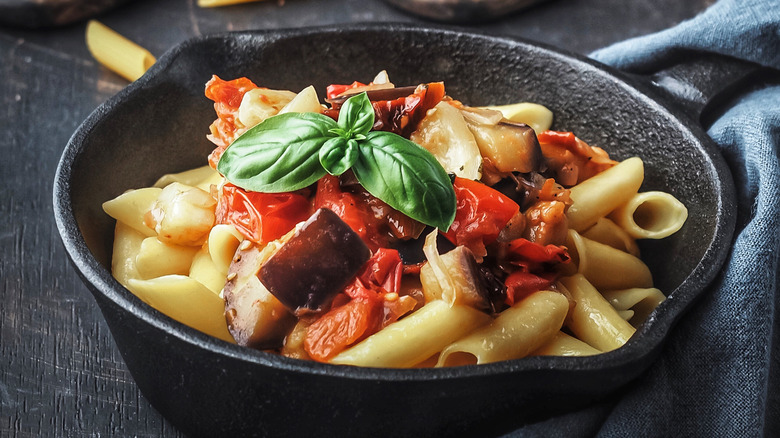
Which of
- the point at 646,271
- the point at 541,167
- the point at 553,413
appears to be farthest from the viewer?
the point at 646,271

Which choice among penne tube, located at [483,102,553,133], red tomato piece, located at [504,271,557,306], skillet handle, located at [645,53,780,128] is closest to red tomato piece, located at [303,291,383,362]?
red tomato piece, located at [504,271,557,306]

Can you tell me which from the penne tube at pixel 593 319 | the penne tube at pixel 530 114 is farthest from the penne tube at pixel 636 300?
the penne tube at pixel 530 114

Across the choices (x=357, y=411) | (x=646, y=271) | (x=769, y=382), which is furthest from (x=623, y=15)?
(x=357, y=411)

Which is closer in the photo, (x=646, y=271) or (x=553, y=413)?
(x=553, y=413)

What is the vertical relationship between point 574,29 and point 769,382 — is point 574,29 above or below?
above

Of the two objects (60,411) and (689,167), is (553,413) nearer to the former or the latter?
(689,167)

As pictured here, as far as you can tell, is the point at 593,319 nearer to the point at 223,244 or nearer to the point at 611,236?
the point at 611,236

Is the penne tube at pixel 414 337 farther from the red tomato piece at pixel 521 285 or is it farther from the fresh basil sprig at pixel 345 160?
the fresh basil sprig at pixel 345 160
